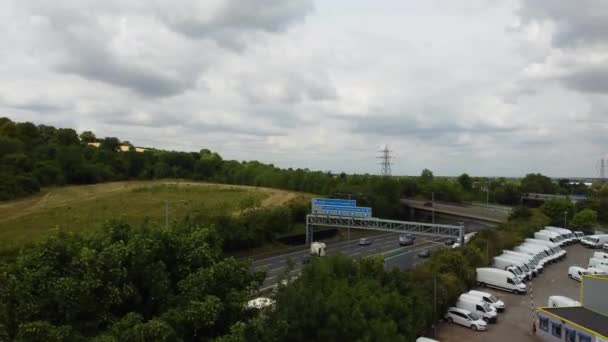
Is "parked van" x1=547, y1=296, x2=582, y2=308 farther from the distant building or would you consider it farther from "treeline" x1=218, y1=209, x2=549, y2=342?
"treeline" x1=218, y1=209, x2=549, y2=342

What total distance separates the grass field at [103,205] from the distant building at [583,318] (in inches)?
Result: 1407

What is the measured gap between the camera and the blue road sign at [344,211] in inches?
2194

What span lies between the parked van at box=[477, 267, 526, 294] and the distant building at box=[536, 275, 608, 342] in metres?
8.46

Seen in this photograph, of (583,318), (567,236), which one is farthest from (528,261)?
(567,236)

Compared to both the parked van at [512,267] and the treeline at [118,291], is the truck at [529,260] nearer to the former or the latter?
the parked van at [512,267]

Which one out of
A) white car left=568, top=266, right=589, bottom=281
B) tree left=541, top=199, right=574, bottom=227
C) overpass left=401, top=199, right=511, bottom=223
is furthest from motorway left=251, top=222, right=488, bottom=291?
tree left=541, top=199, right=574, bottom=227

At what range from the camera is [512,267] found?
1570 inches

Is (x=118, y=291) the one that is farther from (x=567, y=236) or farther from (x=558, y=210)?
(x=558, y=210)

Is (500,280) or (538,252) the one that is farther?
(538,252)

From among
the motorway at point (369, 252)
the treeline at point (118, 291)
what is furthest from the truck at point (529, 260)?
the treeline at point (118, 291)

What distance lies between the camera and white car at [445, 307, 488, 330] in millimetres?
27656

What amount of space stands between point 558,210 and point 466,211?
15516mm

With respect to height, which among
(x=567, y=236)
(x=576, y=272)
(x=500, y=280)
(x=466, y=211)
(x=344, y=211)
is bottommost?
(x=500, y=280)

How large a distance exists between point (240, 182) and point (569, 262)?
97400mm
